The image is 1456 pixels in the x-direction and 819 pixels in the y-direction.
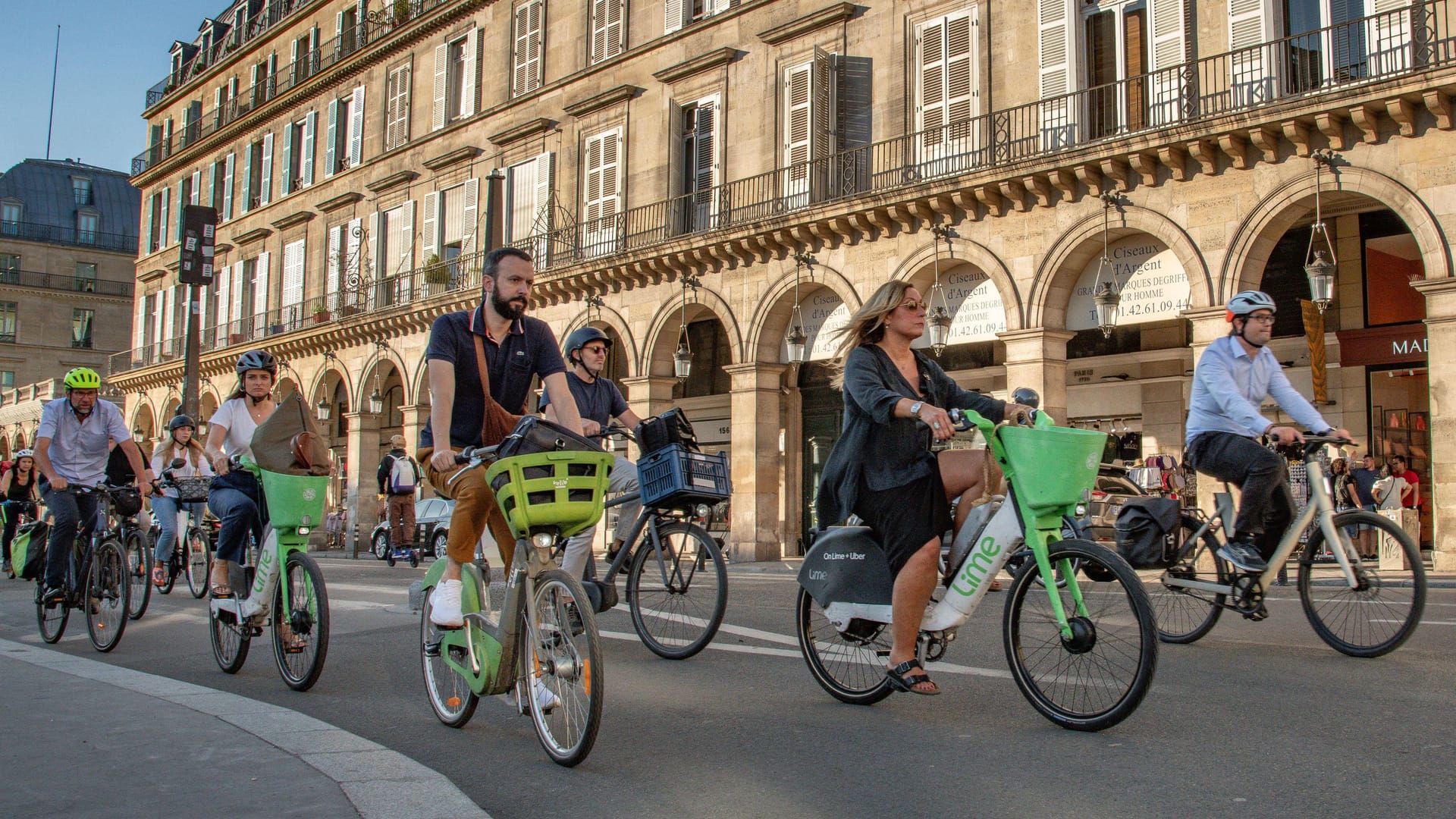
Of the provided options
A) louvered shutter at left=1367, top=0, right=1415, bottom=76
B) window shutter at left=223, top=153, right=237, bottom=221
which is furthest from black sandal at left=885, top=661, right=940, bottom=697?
window shutter at left=223, top=153, right=237, bottom=221

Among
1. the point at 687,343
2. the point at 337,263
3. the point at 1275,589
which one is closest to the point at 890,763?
the point at 1275,589

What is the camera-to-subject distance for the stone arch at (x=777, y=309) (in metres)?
22.2

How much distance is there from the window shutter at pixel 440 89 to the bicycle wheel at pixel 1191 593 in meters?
28.7

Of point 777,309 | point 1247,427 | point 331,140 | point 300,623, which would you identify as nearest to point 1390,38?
point 777,309

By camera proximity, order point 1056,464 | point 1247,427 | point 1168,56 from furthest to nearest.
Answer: point 1168,56 < point 1247,427 < point 1056,464

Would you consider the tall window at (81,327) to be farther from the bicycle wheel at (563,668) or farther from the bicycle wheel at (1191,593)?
the bicycle wheel at (563,668)

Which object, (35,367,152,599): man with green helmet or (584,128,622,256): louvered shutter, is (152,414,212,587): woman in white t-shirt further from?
(584,128,622,256): louvered shutter

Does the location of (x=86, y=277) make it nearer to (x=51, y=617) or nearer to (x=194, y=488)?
(x=194, y=488)

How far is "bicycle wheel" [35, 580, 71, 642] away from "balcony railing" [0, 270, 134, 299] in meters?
76.4

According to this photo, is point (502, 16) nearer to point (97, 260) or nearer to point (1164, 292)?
point (1164, 292)

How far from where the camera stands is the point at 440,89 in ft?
108

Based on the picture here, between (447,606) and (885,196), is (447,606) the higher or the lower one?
the lower one

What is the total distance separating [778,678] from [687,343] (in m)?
19.8

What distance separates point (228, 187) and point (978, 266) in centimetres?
3205
